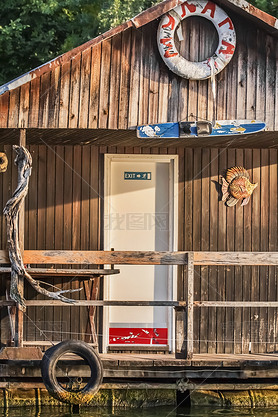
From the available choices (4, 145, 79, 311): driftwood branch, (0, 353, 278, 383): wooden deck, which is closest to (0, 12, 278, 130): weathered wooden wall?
(4, 145, 79, 311): driftwood branch

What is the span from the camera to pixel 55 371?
A: 11.6 meters

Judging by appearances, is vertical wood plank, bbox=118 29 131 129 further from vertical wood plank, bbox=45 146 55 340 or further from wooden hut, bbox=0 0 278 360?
vertical wood plank, bbox=45 146 55 340

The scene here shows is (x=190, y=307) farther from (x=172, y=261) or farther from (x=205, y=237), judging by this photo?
(x=205, y=237)

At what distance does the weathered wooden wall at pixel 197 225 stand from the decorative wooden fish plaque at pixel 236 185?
10 centimetres

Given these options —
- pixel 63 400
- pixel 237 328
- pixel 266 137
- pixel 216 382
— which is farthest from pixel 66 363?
pixel 266 137

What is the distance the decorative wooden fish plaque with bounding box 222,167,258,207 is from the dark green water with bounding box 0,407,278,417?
10.0 feet

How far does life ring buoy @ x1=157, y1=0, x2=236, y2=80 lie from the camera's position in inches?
471

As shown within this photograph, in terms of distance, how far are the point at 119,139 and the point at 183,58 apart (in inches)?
59.5

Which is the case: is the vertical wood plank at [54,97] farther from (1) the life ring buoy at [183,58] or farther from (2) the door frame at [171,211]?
(2) the door frame at [171,211]

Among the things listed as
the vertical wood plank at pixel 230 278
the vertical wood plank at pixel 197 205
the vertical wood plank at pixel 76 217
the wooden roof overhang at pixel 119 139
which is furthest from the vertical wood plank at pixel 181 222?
the vertical wood plank at pixel 76 217

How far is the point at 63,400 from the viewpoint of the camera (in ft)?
37.2

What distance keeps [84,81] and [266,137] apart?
257cm

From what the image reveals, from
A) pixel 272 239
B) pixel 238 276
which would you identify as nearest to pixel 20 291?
pixel 238 276

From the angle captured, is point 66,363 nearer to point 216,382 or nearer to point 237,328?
point 216,382
